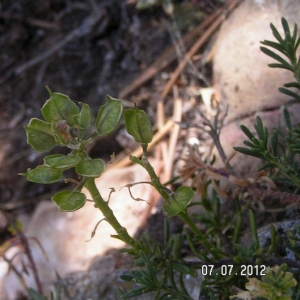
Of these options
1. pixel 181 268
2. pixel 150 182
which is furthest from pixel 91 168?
pixel 181 268

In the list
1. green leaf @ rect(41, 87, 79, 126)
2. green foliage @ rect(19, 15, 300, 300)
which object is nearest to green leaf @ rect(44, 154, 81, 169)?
green foliage @ rect(19, 15, 300, 300)

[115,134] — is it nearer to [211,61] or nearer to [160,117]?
[160,117]

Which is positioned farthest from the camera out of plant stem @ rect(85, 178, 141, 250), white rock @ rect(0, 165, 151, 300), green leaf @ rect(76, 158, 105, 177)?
white rock @ rect(0, 165, 151, 300)

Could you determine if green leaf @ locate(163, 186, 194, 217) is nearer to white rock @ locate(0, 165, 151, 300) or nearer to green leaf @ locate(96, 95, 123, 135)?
green leaf @ locate(96, 95, 123, 135)
